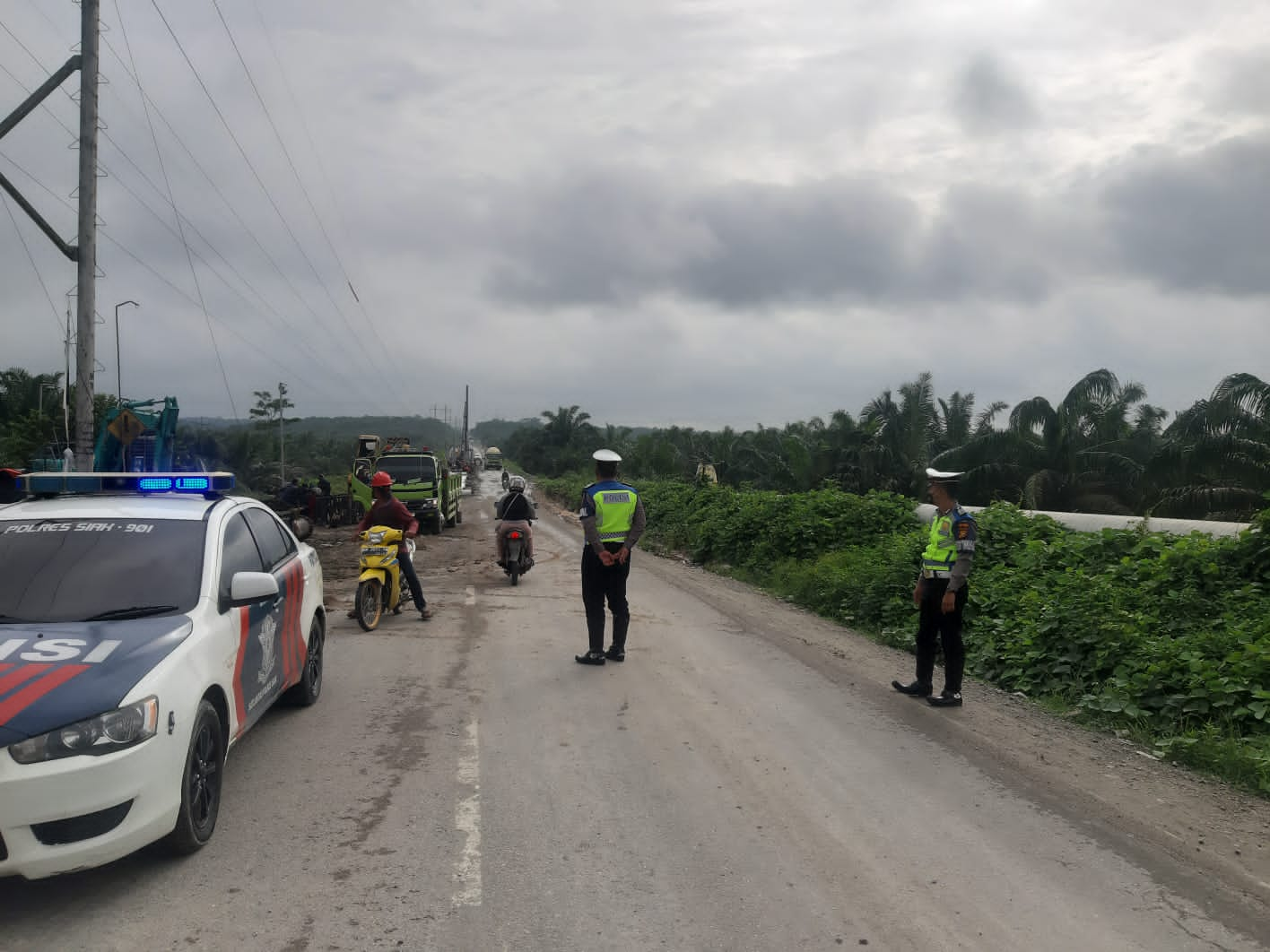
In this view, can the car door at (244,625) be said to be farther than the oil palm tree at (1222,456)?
No

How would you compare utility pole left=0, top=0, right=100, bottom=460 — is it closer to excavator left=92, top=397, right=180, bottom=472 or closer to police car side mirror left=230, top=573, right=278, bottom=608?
excavator left=92, top=397, right=180, bottom=472

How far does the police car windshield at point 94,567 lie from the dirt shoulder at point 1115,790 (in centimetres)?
480

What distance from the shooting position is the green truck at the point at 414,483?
25.1 metres

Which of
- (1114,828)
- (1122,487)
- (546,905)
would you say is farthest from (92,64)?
(1122,487)

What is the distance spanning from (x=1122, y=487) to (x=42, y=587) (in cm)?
1988

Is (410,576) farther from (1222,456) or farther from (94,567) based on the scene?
(1222,456)

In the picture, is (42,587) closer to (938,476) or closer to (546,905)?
(546,905)

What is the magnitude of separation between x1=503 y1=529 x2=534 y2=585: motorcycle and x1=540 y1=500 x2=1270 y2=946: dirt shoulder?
636 cm

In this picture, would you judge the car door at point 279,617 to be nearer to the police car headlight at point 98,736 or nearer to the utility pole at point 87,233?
the police car headlight at point 98,736

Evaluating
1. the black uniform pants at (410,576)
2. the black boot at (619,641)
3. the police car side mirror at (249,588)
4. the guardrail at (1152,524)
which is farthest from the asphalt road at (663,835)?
the guardrail at (1152,524)

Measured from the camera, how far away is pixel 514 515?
1519 centimetres

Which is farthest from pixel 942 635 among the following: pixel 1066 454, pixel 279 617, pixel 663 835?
pixel 1066 454

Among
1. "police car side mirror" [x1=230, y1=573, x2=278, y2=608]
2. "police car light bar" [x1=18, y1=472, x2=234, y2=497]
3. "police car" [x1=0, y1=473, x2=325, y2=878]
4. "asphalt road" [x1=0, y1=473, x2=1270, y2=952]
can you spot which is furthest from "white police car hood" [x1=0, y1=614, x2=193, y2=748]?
"police car light bar" [x1=18, y1=472, x2=234, y2=497]

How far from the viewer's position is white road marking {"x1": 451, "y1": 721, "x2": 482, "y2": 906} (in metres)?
4.01
